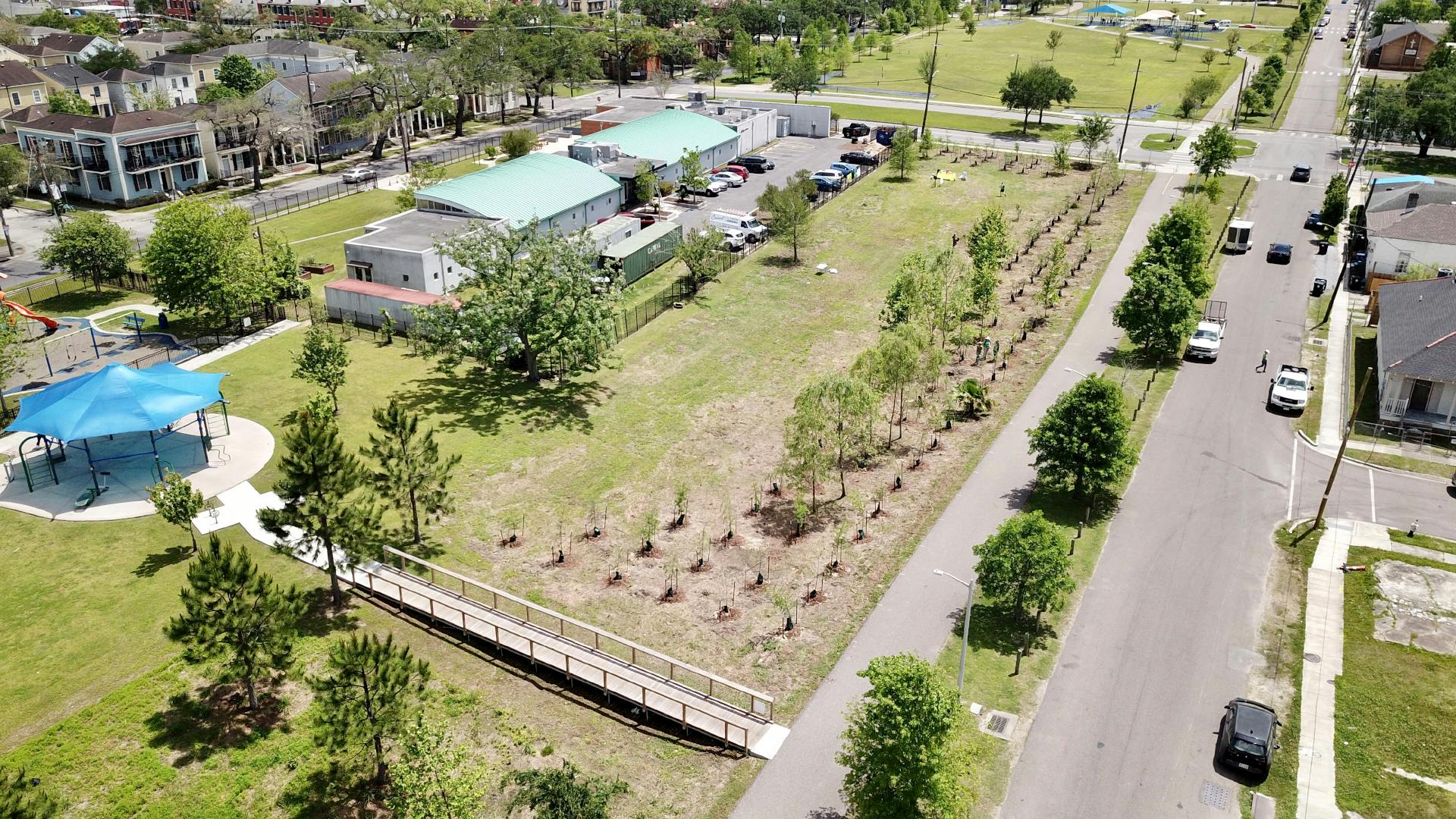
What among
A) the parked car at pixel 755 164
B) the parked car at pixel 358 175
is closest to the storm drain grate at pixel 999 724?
the parked car at pixel 755 164

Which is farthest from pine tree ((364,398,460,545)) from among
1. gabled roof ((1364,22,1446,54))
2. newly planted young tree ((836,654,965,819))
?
gabled roof ((1364,22,1446,54))

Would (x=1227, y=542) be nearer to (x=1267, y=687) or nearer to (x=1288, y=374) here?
(x=1267, y=687)

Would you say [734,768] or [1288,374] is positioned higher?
[1288,374]

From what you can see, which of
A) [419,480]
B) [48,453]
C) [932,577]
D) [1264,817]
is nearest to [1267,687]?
[1264,817]

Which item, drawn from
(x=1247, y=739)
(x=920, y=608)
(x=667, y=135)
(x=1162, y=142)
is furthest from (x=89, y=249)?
(x=1162, y=142)

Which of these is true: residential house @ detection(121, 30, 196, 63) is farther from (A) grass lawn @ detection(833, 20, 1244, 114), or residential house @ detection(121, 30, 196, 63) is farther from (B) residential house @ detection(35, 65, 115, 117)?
(A) grass lawn @ detection(833, 20, 1244, 114)

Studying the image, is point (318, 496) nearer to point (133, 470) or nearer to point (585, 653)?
point (585, 653)
